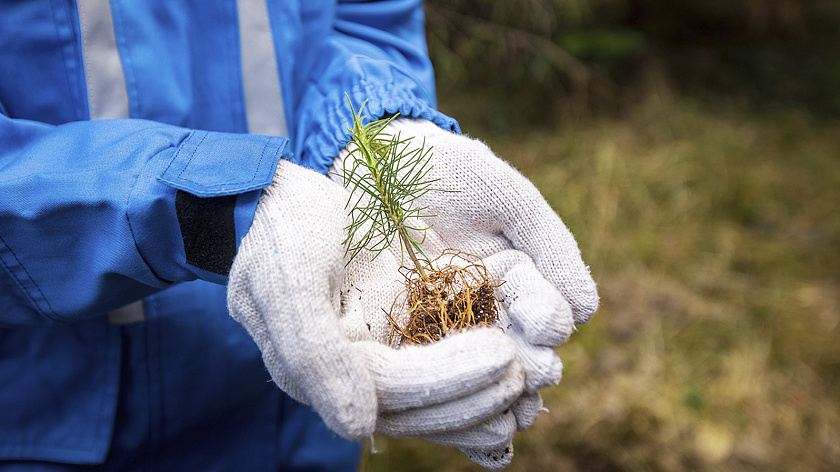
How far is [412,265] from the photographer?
1164 mm

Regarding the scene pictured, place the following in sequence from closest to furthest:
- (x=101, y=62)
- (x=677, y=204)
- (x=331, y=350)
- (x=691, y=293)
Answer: (x=331, y=350) < (x=101, y=62) < (x=691, y=293) < (x=677, y=204)

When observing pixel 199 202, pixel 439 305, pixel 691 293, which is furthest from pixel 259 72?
pixel 691 293

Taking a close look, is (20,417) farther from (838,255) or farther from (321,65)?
(838,255)

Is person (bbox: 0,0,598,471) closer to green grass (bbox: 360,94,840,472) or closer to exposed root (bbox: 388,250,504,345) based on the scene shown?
exposed root (bbox: 388,250,504,345)

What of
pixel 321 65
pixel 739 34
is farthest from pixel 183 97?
pixel 739 34

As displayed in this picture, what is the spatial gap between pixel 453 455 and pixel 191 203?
1.65m

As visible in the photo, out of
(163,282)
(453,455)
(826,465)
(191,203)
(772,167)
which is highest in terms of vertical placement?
(191,203)

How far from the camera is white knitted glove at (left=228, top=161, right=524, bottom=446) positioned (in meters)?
0.85

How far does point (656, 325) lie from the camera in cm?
275

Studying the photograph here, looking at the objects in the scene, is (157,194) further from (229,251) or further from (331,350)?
(331,350)

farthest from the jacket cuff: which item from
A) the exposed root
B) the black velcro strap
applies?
the exposed root

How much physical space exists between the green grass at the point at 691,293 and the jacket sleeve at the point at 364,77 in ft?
4.50

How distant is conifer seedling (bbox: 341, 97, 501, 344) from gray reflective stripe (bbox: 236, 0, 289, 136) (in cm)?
27

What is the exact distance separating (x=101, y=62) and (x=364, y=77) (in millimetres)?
480
